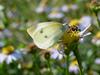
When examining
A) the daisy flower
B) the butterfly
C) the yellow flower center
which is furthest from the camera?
the yellow flower center

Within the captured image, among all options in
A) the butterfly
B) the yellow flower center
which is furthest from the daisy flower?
the butterfly

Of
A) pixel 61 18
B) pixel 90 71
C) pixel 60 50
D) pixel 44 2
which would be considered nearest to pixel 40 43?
pixel 60 50

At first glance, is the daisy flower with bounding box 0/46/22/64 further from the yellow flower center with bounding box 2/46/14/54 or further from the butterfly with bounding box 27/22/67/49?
the butterfly with bounding box 27/22/67/49

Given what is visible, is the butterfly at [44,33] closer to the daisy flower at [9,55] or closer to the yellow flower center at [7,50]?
the daisy flower at [9,55]

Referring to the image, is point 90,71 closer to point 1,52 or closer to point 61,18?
point 1,52

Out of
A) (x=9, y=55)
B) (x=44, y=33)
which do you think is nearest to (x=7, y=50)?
(x=9, y=55)

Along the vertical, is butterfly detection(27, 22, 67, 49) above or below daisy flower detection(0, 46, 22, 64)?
below

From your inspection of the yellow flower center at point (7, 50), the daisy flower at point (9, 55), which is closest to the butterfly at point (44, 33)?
the daisy flower at point (9, 55)

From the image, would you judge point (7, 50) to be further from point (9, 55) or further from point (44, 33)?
point (44, 33)
